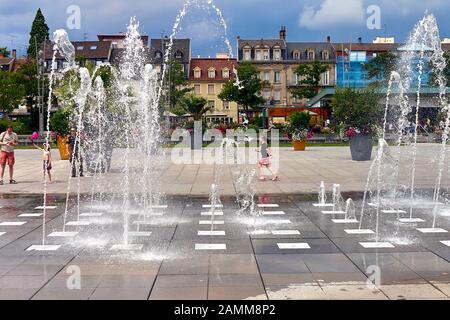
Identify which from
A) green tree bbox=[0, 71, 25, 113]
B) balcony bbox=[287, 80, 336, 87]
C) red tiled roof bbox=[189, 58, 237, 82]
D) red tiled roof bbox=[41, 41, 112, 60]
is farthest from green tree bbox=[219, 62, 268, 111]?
green tree bbox=[0, 71, 25, 113]

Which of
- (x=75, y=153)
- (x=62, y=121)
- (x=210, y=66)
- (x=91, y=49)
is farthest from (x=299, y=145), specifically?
(x=91, y=49)

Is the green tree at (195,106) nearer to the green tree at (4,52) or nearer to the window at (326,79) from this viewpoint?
the window at (326,79)

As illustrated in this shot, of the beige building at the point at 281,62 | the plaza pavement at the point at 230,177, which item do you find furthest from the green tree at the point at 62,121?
the beige building at the point at 281,62

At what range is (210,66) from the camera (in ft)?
281

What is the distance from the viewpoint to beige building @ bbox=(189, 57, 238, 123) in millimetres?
85000

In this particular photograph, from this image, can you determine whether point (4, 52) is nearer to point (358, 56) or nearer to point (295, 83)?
point (295, 83)

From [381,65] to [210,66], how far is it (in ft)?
91.9

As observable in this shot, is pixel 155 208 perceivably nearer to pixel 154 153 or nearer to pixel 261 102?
pixel 154 153

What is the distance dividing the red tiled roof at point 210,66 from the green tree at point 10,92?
29.8 m

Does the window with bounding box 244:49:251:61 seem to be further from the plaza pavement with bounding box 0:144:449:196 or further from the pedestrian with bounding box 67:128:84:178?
the pedestrian with bounding box 67:128:84:178

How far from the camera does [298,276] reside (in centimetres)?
602

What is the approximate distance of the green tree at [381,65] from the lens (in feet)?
221

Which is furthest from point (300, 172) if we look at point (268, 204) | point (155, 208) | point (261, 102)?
point (261, 102)

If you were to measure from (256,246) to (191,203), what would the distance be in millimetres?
4518
